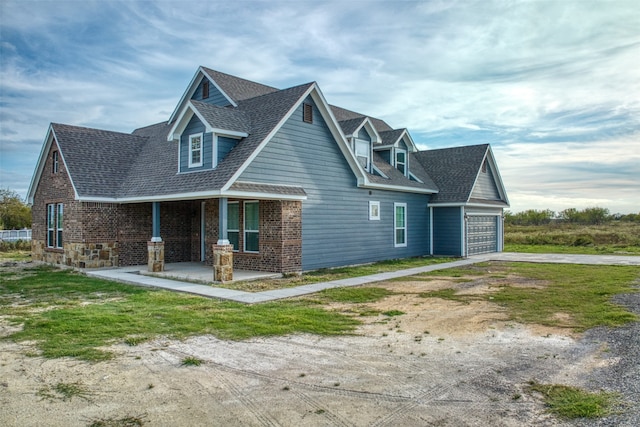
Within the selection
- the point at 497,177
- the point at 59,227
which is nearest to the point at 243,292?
the point at 59,227

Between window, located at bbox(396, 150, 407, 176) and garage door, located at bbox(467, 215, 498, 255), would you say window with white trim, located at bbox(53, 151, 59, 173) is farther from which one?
garage door, located at bbox(467, 215, 498, 255)

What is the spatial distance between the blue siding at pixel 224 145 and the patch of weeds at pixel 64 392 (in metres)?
9.89

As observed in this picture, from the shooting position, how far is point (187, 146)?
15383mm

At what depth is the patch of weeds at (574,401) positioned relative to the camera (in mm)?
4464

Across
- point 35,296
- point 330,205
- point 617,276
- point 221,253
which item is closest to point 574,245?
point 617,276

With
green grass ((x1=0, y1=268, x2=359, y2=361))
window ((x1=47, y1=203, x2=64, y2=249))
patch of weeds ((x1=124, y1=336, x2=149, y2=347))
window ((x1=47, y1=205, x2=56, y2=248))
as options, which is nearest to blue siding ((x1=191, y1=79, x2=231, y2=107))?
window ((x1=47, y1=203, x2=64, y2=249))

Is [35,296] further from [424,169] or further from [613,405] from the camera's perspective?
[424,169]

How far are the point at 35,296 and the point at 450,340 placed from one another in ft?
32.5

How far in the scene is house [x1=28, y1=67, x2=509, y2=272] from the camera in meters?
14.7

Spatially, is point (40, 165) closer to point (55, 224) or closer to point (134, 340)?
point (55, 224)

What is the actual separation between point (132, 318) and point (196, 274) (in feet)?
19.8

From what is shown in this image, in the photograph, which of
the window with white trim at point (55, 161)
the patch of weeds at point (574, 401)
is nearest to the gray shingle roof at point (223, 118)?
the window with white trim at point (55, 161)

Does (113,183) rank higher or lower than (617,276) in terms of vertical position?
higher

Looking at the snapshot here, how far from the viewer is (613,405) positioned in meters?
4.64
